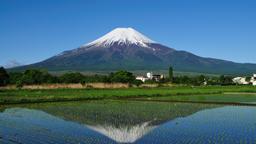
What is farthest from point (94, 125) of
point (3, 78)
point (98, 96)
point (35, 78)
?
point (35, 78)

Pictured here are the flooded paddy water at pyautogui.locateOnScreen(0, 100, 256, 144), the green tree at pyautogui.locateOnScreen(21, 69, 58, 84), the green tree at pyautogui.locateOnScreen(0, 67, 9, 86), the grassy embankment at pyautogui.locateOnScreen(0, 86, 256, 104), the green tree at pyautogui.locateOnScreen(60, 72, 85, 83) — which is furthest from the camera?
→ the green tree at pyautogui.locateOnScreen(60, 72, 85, 83)

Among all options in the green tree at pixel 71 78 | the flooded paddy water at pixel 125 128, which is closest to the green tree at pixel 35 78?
the green tree at pixel 71 78

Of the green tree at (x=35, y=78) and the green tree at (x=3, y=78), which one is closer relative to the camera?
the green tree at (x=3, y=78)

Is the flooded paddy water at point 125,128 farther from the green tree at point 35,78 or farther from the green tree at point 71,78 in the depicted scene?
the green tree at point 71,78

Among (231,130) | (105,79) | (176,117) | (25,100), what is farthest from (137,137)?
(105,79)

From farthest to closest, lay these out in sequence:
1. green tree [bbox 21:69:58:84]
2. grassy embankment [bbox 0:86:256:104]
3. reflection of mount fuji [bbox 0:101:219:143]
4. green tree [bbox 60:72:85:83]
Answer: green tree [bbox 60:72:85:83] < green tree [bbox 21:69:58:84] < grassy embankment [bbox 0:86:256:104] < reflection of mount fuji [bbox 0:101:219:143]

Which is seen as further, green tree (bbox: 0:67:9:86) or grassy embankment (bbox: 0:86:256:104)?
green tree (bbox: 0:67:9:86)

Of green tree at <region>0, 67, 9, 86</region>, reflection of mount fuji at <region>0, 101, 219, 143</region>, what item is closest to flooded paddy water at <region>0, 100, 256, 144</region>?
reflection of mount fuji at <region>0, 101, 219, 143</region>

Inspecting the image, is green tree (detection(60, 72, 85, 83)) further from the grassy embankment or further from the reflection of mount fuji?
the reflection of mount fuji

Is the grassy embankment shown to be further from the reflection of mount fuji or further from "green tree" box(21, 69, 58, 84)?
"green tree" box(21, 69, 58, 84)

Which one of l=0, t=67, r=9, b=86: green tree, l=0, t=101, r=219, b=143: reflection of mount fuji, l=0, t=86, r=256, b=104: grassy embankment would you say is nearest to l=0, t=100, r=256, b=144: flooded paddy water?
l=0, t=101, r=219, b=143: reflection of mount fuji

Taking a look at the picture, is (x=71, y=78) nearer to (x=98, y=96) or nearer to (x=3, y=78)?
(x=3, y=78)

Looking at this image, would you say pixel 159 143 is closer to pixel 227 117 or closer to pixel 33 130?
pixel 33 130

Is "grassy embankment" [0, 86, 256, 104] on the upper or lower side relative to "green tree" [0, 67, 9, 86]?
lower
